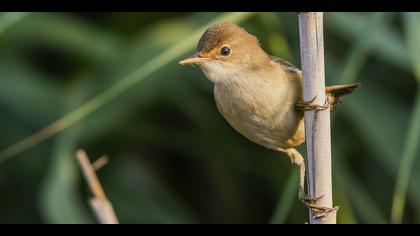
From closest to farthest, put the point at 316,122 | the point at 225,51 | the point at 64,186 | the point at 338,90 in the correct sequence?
the point at 316,122, the point at 338,90, the point at 225,51, the point at 64,186

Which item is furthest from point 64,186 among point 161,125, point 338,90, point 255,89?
point 338,90

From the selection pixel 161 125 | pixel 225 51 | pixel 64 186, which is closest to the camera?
pixel 225 51

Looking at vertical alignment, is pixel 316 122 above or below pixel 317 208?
above

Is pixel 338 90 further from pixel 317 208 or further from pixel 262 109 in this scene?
pixel 317 208

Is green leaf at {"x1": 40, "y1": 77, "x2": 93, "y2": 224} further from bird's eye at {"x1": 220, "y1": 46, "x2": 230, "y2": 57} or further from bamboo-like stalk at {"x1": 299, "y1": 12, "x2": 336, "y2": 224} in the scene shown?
bamboo-like stalk at {"x1": 299, "y1": 12, "x2": 336, "y2": 224}

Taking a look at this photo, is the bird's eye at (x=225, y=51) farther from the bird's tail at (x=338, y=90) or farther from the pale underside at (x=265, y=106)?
the bird's tail at (x=338, y=90)

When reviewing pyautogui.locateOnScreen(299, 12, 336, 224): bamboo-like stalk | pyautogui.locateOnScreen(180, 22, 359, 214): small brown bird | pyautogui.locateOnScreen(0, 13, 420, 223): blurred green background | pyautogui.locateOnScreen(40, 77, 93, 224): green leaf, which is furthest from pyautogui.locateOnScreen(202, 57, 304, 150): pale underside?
pyautogui.locateOnScreen(0, 13, 420, 223): blurred green background

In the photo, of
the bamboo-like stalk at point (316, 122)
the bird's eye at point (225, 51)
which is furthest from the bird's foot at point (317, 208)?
the bird's eye at point (225, 51)
